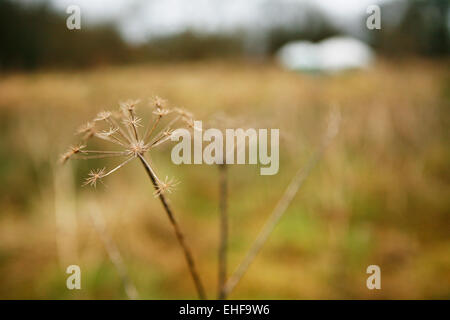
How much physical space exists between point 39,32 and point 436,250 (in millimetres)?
18454

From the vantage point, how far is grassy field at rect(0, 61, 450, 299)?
11.8 ft

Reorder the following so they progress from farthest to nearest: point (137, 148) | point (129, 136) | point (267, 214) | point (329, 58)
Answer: point (329, 58)
point (267, 214)
point (129, 136)
point (137, 148)

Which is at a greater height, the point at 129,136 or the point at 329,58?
the point at 329,58

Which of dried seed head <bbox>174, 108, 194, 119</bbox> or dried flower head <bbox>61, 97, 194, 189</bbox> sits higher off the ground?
dried seed head <bbox>174, 108, 194, 119</bbox>

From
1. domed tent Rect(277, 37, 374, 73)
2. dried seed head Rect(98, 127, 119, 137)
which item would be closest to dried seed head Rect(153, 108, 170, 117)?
dried seed head Rect(98, 127, 119, 137)

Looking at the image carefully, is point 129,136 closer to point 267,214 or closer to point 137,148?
point 137,148

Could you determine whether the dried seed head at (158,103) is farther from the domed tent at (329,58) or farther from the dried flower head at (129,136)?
the domed tent at (329,58)

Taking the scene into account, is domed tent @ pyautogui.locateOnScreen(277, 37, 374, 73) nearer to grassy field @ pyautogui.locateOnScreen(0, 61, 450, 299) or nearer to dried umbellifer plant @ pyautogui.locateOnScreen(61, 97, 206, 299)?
grassy field @ pyautogui.locateOnScreen(0, 61, 450, 299)

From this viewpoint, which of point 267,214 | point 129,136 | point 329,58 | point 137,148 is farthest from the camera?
point 329,58

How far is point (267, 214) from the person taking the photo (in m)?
5.43

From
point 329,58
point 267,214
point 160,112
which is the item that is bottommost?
point 160,112

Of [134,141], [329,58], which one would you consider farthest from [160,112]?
[329,58]

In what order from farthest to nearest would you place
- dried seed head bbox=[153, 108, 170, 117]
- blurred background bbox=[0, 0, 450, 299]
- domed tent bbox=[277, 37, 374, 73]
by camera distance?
domed tent bbox=[277, 37, 374, 73] → blurred background bbox=[0, 0, 450, 299] → dried seed head bbox=[153, 108, 170, 117]
